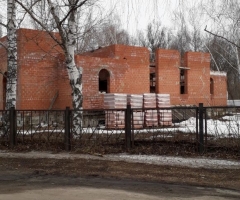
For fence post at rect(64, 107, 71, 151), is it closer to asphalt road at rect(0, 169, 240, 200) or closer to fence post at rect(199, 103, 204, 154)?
asphalt road at rect(0, 169, 240, 200)

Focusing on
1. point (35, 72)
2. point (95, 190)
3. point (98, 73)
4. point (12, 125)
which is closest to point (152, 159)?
point (95, 190)

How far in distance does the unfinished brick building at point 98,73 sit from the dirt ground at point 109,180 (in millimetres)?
6944

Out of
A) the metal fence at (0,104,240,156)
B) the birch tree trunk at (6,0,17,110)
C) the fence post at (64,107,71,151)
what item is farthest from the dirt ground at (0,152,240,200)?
the birch tree trunk at (6,0,17,110)

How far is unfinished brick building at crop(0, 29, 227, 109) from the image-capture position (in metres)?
15.3

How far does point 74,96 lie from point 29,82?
20.3ft

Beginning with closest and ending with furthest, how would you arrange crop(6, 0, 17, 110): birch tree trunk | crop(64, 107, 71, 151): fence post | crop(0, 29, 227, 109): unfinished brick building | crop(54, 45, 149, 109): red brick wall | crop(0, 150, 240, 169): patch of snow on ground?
crop(0, 150, 240, 169): patch of snow on ground
crop(64, 107, 71, 151): fence post
crop(6, 0, 17, 110): birch tree trunk
crop(0, 29, 227, 109): unfinished brick building
crop(54, 45, 149, 109): red brick wall

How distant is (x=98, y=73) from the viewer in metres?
16.5

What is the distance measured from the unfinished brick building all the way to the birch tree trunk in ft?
5.59

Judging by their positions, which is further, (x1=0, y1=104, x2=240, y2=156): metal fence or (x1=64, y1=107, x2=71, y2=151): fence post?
(x1=64, y1=107, x2=71, y2=151): fence post

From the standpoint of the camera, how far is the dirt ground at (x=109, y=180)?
4.93m

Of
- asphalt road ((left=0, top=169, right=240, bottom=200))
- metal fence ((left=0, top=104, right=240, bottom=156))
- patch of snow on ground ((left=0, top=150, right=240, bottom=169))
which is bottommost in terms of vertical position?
asphalt road ((left=0, top=169, right=240, bottom=200))

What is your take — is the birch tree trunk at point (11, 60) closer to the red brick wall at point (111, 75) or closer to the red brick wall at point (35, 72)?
the red brick wall at point (35, 72)

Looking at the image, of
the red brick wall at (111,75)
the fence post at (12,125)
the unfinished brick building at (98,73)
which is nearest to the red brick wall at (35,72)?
the unfinished brick building at (98,73)

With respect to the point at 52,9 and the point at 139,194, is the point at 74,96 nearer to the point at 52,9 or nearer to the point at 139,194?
the point at 52,9
